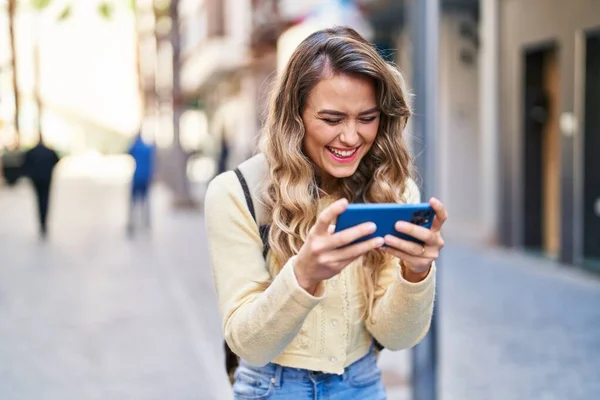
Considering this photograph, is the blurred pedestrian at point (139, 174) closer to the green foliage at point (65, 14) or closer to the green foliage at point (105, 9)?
the green foliage at point (105, 9)

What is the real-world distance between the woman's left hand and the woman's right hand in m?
0.05

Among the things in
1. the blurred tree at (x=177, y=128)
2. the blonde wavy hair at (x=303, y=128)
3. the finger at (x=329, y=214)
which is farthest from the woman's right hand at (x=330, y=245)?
the blurred tree at (x=177, y=128)

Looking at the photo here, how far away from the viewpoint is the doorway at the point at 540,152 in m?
11.5

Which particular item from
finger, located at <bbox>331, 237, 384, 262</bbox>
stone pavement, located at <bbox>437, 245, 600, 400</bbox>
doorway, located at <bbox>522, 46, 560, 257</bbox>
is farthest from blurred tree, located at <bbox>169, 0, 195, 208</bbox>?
finger, located at <bbox>331, 237, 384, 262</bbox>

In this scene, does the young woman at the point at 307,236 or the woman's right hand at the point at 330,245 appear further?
the young woman at the point at 307,236

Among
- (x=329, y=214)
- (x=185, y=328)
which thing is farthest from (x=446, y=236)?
(x=329, y=214)

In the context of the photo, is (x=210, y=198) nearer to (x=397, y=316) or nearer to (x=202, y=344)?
(x=397, y=316)

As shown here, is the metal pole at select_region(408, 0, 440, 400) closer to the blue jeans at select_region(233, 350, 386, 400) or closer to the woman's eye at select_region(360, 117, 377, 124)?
the blue jeans at select_region(233, 350, 386, 400)

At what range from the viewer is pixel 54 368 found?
633 centimetres

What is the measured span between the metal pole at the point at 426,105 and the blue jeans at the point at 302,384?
2079mm

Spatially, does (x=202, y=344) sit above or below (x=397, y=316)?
below

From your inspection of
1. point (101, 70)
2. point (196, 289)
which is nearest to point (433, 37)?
point (196, 289)

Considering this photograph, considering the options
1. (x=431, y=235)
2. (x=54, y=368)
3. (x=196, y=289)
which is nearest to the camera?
(x=431, y=235)

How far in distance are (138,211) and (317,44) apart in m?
14.6
